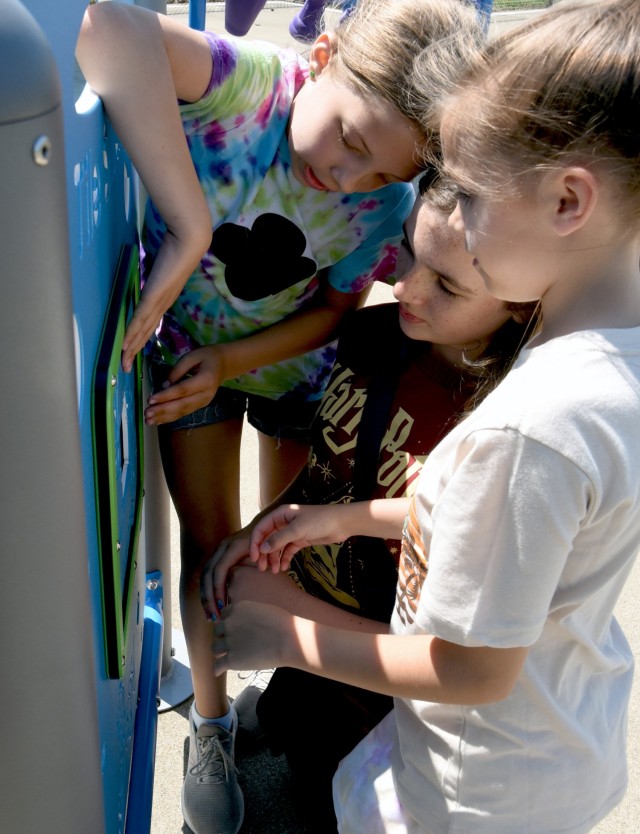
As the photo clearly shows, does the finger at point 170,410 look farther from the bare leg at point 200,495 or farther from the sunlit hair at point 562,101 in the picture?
the sunlit hair at point 562,101

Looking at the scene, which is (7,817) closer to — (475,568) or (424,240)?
(475,568)

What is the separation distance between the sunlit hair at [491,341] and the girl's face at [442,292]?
0.5 inches

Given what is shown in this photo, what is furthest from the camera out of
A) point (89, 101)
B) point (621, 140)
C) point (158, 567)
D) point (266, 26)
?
point (266, 26)

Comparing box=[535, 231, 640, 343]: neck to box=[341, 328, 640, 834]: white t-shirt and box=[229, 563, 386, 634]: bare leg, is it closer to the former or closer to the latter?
box=[341, 328, 640, 834]: white t-shirt

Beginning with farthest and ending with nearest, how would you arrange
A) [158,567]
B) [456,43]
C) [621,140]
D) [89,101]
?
[158,567]
[456,43]
[89,101]
[621,140]

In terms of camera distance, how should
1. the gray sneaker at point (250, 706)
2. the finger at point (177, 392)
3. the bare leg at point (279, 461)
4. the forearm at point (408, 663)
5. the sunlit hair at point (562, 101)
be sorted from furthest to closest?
the gray sneaker at point (250, 706) < the bare leg at point (279, 461) < the finger at point (177, 392) < the forearm at point (408, 663) < the sunlit hair at point (562, 101)

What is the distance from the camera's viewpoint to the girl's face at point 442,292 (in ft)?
3.75

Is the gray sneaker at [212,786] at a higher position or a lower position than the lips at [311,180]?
lower

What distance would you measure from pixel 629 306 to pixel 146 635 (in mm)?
1247

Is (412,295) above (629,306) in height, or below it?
below

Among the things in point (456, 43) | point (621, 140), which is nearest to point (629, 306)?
point (621, 140)

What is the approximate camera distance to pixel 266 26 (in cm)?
999

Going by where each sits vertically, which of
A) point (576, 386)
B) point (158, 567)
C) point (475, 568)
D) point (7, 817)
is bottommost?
point (158, 567)

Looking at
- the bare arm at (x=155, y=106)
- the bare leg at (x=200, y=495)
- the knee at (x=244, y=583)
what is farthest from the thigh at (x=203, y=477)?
the bare arm at (x=155, y=106)
